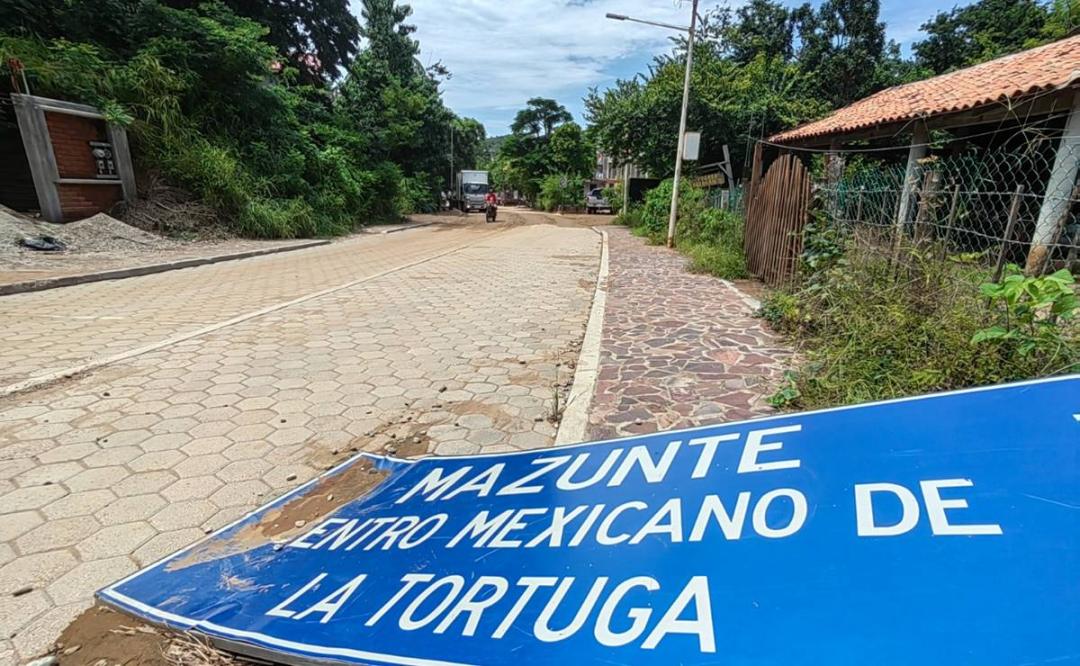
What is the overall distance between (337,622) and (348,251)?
1329cm

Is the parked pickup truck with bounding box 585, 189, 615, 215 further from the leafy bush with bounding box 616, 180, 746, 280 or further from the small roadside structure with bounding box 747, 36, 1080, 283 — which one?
the small roadside structure with bounding box 747, 36, 1080, 283

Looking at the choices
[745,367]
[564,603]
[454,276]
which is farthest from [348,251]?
[564,603]

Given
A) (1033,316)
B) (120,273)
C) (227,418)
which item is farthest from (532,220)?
(1033,316)

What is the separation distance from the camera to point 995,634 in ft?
2.90

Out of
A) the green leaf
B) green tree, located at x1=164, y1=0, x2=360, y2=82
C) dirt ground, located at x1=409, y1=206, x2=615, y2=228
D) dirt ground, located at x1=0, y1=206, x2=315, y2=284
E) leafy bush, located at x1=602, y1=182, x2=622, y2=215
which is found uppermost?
green tree, located at x1=164, y1=0, x2=360, y2=82

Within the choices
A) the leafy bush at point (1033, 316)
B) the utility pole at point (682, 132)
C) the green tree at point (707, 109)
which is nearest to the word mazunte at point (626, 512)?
the leafy bush at point (1033, 316)

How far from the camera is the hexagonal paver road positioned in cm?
221

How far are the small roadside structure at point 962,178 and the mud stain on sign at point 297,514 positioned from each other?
4.32 metres

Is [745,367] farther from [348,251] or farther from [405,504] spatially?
[348,251]

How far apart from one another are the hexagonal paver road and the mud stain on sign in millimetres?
205

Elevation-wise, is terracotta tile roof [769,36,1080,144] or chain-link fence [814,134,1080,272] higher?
terracotta tile roof [769,36,1080,144]

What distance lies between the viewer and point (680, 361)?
449cm

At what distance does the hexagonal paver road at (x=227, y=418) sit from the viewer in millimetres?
2213

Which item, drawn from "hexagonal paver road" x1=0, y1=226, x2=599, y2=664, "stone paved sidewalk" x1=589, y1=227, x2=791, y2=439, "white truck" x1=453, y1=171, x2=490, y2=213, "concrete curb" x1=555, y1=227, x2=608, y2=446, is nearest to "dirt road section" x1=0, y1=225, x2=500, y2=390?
"hexagonal paver road" x1=0, y1=226, x2=599, y2=664
